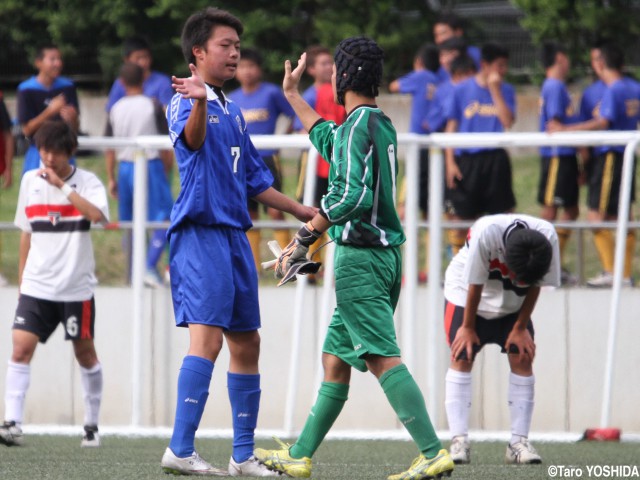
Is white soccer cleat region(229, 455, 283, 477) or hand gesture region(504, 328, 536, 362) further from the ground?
hand gesture region(504, 328, 536, 362)

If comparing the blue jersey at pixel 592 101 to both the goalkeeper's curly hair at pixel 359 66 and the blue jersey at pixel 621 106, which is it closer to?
the blue jersey at pixel 621 106

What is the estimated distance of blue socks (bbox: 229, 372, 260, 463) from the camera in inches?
235

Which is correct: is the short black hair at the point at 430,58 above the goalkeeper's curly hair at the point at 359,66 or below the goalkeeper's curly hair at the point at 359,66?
above

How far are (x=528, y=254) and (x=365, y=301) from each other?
1.01 m

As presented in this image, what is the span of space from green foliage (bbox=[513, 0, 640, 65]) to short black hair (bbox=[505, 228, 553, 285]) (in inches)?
483

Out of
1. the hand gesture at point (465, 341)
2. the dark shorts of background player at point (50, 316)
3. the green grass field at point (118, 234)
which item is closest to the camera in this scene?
the hand gesture at point (465, 341)

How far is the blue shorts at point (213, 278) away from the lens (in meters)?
5.77

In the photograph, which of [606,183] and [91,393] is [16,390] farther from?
[606,183]

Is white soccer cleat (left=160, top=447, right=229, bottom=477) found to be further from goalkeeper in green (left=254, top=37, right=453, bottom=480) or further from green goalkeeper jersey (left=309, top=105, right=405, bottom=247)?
green goalkeeper jersey (left=309, top=105, right=405, bottom=247)

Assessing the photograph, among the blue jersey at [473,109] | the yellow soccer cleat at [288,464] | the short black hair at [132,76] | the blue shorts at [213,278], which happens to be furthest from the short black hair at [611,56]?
the yellow soccer cleat at [288,464]

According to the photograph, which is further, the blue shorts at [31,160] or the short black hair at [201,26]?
the blue shorts at [31,160]

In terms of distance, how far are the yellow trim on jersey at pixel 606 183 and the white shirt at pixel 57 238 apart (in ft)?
11.5

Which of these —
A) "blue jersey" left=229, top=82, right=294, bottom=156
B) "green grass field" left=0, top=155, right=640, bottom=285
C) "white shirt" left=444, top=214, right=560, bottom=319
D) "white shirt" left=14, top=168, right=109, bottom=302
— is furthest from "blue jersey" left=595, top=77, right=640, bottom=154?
"white shirt" left=14, top=168, right=109, bottom=302

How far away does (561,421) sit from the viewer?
910cm
